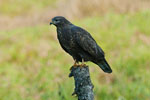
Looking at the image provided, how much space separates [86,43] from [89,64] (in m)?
5.86

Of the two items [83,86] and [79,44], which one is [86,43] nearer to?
[79,44]

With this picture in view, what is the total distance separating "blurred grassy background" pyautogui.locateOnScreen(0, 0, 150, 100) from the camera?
9.90 meters

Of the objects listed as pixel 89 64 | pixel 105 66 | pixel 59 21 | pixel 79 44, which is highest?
pixel 89 64

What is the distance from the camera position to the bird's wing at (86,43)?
17.4ft

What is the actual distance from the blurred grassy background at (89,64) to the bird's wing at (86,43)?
7.53 feet

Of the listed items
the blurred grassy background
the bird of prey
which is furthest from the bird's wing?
the blurred grassy background

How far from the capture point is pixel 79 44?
539 cm

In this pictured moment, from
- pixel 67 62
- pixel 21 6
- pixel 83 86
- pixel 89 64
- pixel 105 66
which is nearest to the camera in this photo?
pixel 83 86

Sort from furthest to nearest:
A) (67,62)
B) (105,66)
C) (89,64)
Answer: (67,62)
(89,64)
(105,66)

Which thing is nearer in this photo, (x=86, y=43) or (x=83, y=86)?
(x=83, y=86)

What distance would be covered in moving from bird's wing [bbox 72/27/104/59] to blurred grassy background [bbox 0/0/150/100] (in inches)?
90.4

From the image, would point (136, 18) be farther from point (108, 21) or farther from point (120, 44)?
point (120, 44)

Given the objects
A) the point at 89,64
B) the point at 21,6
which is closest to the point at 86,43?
the point at 89,64

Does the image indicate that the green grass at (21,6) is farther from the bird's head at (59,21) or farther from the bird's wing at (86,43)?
the bird's wing at (86,43)
